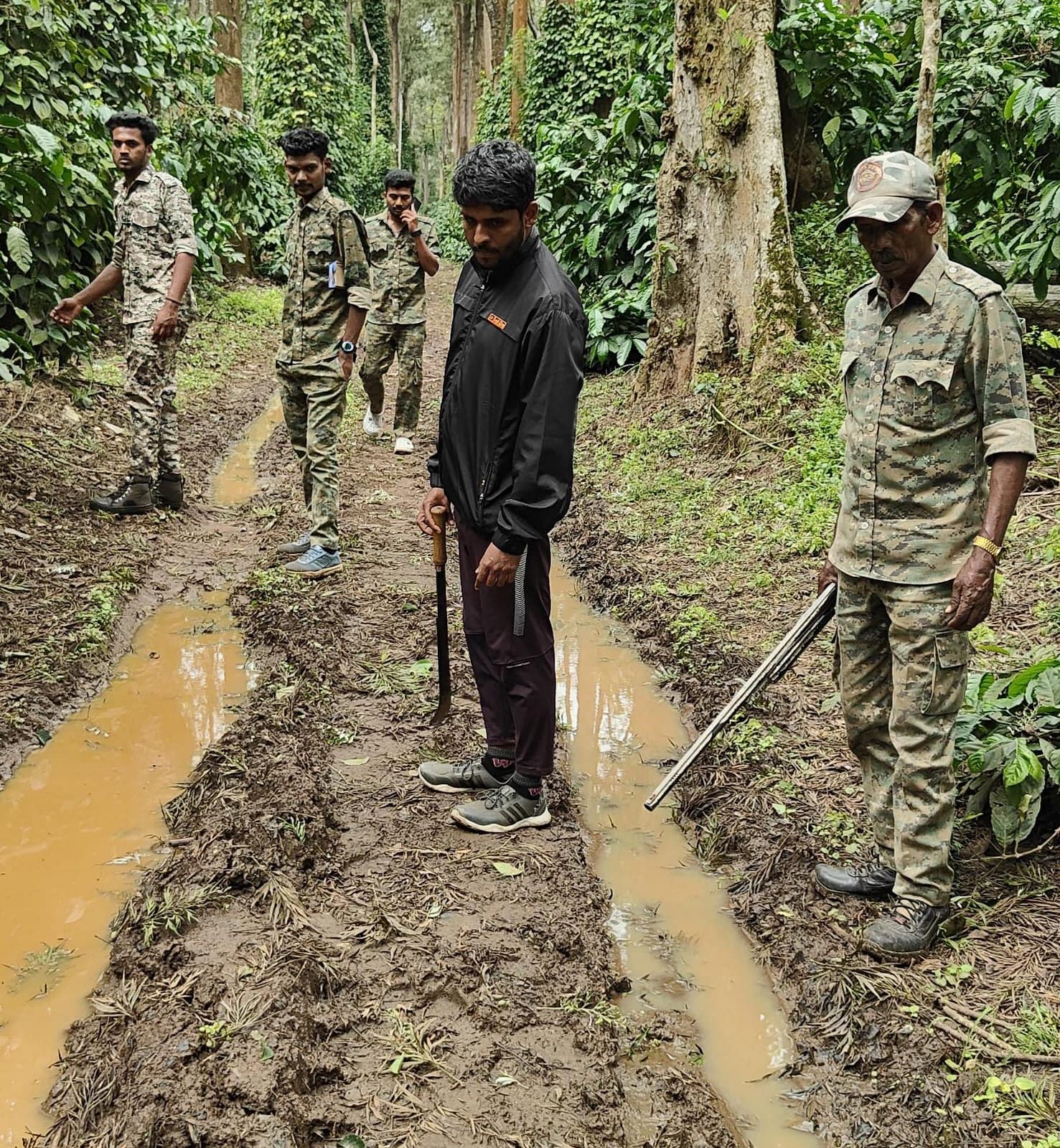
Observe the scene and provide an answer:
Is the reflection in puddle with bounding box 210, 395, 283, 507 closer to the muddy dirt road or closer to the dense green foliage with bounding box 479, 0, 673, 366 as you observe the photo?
the muddy dirt road

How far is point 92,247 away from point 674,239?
5.11 metres

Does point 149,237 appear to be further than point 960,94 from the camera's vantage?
No

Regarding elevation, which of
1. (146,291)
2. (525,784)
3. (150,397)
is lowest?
(525,784)

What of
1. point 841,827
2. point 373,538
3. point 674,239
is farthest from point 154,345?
point 841,827

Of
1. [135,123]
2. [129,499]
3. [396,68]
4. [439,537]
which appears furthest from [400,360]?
[396,68]

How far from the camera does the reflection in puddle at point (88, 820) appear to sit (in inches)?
108

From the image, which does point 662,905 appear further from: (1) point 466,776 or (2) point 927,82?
(2) point 927,82

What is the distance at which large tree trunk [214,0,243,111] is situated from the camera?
16.8 m

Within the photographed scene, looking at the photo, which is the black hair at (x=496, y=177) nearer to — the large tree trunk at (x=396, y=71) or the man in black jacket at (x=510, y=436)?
the man in black jacket at (x=510, y=436)

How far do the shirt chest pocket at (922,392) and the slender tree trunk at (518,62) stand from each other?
17.6m

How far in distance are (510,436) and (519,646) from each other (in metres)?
0.71

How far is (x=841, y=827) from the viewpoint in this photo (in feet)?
11.8

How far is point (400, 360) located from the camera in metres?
9.07

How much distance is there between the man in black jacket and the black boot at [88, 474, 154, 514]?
374cm
